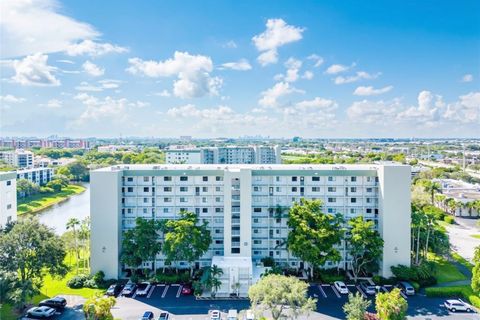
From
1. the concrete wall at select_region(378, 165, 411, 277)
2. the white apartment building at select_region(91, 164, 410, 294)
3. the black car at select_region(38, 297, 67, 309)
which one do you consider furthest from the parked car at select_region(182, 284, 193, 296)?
the concrete wall at select_region(378, 165, 411, 277)

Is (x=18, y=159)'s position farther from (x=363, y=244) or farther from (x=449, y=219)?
(x=449, y=219)

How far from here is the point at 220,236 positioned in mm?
33906

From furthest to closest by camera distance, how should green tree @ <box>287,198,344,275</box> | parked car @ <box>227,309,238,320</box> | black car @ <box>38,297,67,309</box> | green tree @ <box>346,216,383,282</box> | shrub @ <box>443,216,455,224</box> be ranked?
1. shrub @ <box>443,216,455,224</box>
2. green tree @ <box>346,216,383,282</box>
3. green tree @ <box>287,198,344,275</box>
4. black car @ <box>38,297,67,309</box>
5. parked car @ <box>227,309,238,320</box>

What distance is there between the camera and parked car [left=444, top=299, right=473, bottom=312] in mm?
26047

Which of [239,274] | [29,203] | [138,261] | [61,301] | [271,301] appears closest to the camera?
[271,301]

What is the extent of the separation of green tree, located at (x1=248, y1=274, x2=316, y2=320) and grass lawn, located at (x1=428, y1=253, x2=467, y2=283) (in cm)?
1638

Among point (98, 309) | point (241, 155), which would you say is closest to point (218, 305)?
point (98, 309)

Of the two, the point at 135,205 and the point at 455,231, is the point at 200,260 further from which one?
the point at 455,231

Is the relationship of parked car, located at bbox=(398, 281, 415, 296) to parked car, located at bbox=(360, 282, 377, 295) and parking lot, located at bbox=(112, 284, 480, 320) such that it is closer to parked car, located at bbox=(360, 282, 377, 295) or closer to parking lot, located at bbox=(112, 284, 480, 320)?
parking lot, located at bbox=(112, 284, 480, 320)

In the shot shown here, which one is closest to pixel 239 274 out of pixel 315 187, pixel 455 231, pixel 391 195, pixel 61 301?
pixel 315 187

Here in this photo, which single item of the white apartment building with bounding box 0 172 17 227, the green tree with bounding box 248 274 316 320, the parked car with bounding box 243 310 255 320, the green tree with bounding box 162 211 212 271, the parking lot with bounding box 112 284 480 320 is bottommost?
the parking lot with bounding box 112 284 480 320

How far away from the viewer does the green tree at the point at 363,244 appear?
99.5ft

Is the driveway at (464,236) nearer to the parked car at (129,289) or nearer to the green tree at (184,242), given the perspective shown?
the green tree at (184,242)

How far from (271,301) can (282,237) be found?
1207 centimetres
